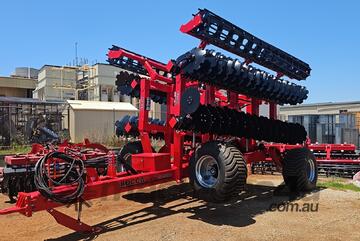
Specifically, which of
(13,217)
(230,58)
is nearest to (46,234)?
(13,217)

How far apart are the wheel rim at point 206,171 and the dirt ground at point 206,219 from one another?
60 cm

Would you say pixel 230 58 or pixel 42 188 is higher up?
pixel 230 58

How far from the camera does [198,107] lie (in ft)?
23.2

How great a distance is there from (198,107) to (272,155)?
Result: 331cm

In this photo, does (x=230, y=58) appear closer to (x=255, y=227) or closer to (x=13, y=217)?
(x=255, y=227)

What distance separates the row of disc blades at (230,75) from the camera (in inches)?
283

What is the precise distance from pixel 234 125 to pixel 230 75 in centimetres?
97

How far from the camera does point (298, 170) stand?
9.19 metres

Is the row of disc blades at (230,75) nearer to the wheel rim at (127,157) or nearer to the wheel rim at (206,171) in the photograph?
the wheel rim at (206,171)

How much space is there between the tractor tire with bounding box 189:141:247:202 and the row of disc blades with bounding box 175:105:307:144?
1.50 ft

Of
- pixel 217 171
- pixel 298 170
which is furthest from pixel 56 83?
pixel 217 171

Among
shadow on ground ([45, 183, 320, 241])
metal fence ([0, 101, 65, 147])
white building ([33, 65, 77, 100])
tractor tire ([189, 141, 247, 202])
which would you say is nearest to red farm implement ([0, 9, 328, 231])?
tractor tire ([189, 141, 247, 202])

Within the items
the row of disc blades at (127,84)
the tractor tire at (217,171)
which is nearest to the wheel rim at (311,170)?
the tractor tire at (217,171)

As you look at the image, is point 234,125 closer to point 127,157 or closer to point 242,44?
point 242,44
